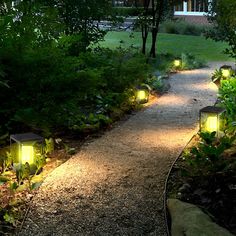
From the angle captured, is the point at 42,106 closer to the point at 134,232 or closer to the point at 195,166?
the point at 195,166

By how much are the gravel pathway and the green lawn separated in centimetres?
1288

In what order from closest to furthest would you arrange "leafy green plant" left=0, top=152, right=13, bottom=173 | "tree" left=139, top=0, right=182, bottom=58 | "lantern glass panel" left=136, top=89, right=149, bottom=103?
"leafy green plant" left=0, top=152, right=13, bottom=173 → "lantern glass panel" left=136, top=89, right=149, bottom=103 → "tree" left=139, top=0, right=182, bottom=58

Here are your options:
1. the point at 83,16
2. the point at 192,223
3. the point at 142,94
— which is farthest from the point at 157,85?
the point at 192,223

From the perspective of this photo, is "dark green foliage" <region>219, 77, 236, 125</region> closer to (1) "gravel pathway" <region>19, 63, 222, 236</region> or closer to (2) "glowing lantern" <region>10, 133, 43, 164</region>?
(1) "gravel pathway" <region>19, 63, 222, 236</region>

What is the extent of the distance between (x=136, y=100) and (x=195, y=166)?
499cm

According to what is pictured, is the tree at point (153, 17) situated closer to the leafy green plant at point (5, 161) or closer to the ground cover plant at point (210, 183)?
the ground cover plant at point (210, 183)

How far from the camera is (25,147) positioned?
19.0ft

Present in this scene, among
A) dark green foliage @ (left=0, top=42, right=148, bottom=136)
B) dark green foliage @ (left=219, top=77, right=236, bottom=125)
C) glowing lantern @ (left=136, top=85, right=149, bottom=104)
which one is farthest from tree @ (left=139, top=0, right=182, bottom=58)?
dark green foliage @ (left=0, top=42, right=148, bottom=136)

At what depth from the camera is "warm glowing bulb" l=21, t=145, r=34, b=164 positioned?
19.0ft

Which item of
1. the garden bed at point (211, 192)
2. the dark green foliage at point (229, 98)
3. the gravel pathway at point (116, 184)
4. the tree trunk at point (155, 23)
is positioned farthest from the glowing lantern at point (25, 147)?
the tree trunk at point (155, 23)

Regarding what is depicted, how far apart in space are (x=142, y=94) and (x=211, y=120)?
3.66 m

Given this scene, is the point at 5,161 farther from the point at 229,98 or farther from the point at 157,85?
the point at 157,85

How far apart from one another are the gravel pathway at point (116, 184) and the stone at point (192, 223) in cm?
18

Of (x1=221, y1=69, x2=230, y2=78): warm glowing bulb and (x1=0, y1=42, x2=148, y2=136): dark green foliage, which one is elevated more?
(x1=0, y1=42, x2=148, y2=136): dark green foliage
